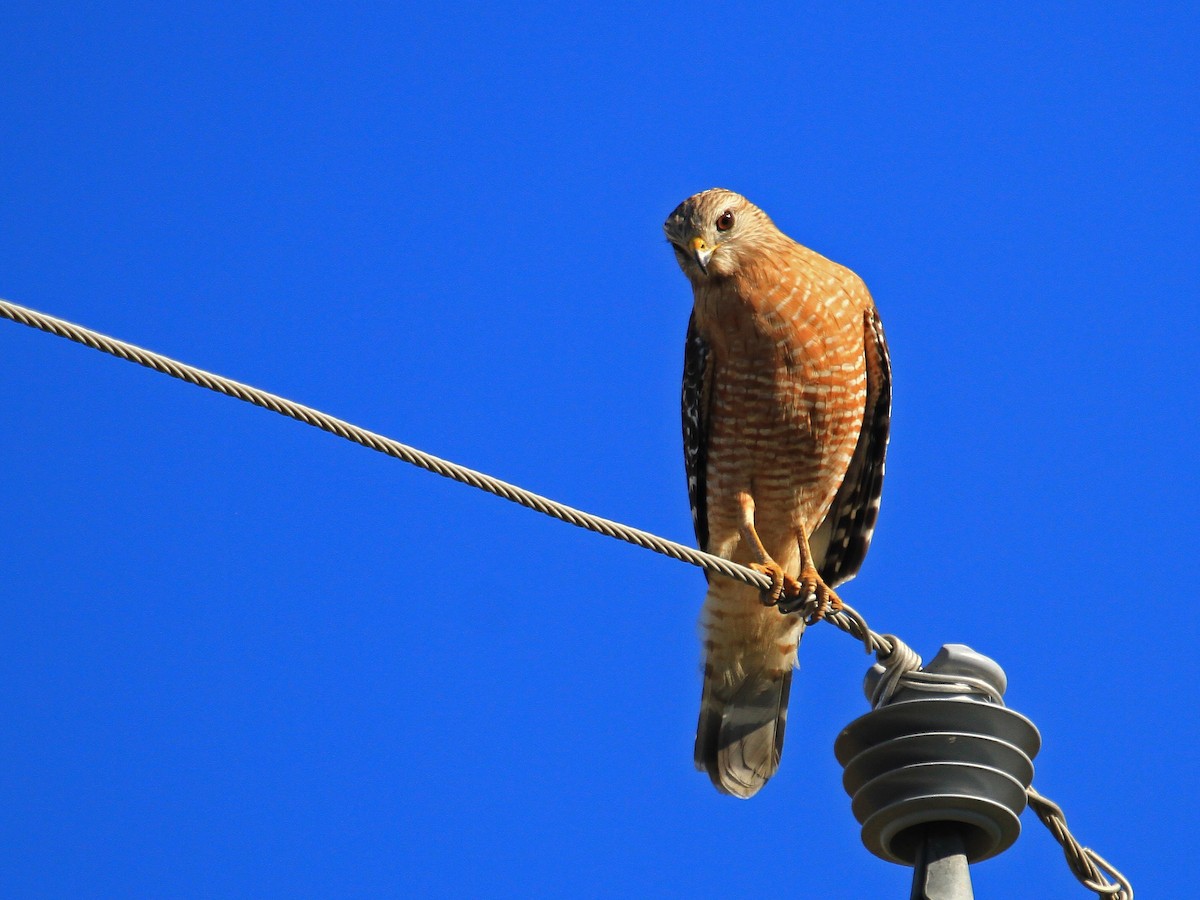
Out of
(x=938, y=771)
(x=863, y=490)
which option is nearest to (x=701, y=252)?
(x=863, y=490)

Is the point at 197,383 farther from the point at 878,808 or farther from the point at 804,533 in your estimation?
the point at 804,533

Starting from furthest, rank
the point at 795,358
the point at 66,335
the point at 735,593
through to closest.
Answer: the point at 735,593 → the point at 795,358 → the point at 66,335

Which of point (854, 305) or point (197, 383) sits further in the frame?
point (854, 305)

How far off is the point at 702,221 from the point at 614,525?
10.6ft

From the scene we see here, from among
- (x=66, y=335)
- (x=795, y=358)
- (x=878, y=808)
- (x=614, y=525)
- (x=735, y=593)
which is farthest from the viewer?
(x=735, y=593)

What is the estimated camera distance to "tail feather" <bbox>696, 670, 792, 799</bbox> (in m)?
7.37

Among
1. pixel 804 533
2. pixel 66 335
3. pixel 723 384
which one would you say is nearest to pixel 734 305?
pixel 723 384

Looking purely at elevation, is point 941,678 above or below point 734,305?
below

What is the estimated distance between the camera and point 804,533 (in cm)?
752

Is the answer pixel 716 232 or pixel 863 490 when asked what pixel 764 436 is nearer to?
pixel 863 490

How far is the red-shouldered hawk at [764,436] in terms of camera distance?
7188 millimetres

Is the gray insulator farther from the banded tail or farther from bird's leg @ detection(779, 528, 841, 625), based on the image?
the banded tail

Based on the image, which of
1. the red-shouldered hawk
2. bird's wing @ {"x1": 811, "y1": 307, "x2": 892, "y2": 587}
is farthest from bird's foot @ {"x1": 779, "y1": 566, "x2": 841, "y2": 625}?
bird's wing @ {"x1": 811, "y1": 307, "x2": 892, "y2": 587}

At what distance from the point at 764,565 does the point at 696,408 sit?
1027 millimetres
